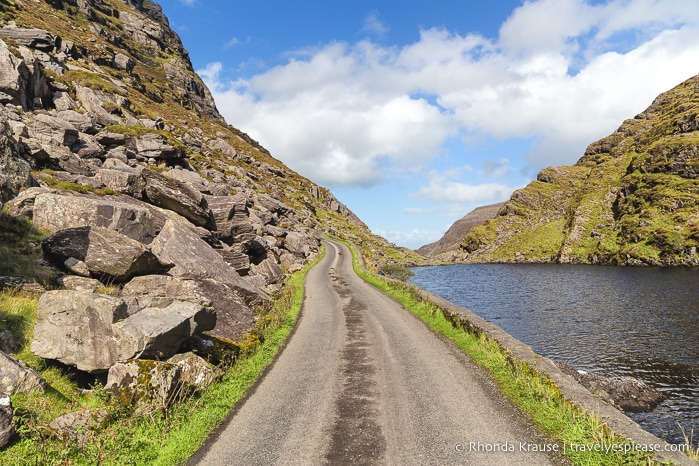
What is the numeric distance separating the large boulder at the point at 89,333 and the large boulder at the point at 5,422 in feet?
9.12

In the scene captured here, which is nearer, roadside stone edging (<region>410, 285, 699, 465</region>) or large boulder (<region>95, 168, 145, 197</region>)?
roadside stone edging (<region>410, 285, 699, 465</region>)

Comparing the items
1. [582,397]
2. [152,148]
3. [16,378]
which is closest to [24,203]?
[16,378]

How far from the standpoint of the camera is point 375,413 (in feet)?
31.8

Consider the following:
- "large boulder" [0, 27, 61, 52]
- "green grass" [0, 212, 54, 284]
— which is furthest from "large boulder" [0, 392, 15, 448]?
"large boulder" [0, 27, 61, 52]

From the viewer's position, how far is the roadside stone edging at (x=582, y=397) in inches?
278

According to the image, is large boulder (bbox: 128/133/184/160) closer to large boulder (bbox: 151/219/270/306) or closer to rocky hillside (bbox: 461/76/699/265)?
large boulder (bbox: 151/219/270/306)

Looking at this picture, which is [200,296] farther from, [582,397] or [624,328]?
[624,328]

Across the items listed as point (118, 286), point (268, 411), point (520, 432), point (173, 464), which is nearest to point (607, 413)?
point (520, 432)

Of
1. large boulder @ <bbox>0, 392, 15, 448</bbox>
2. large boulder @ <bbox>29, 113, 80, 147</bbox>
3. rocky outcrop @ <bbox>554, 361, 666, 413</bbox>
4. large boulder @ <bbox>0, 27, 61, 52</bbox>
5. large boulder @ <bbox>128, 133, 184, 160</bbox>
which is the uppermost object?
large boulder @ <bbox>0, 27, 61, 52</bbox>

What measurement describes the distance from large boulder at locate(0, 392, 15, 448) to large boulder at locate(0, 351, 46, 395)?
4.08ft

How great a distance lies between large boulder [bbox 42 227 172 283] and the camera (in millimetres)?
14924

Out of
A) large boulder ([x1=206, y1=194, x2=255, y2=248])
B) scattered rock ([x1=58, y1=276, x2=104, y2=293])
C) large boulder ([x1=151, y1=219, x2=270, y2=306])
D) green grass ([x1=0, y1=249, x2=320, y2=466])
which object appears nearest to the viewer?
green grass ([x1=0, y1=249, x2=320, y2=466])

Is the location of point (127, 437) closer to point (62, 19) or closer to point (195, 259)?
point (195, 259)

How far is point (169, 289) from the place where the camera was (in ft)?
50.8
